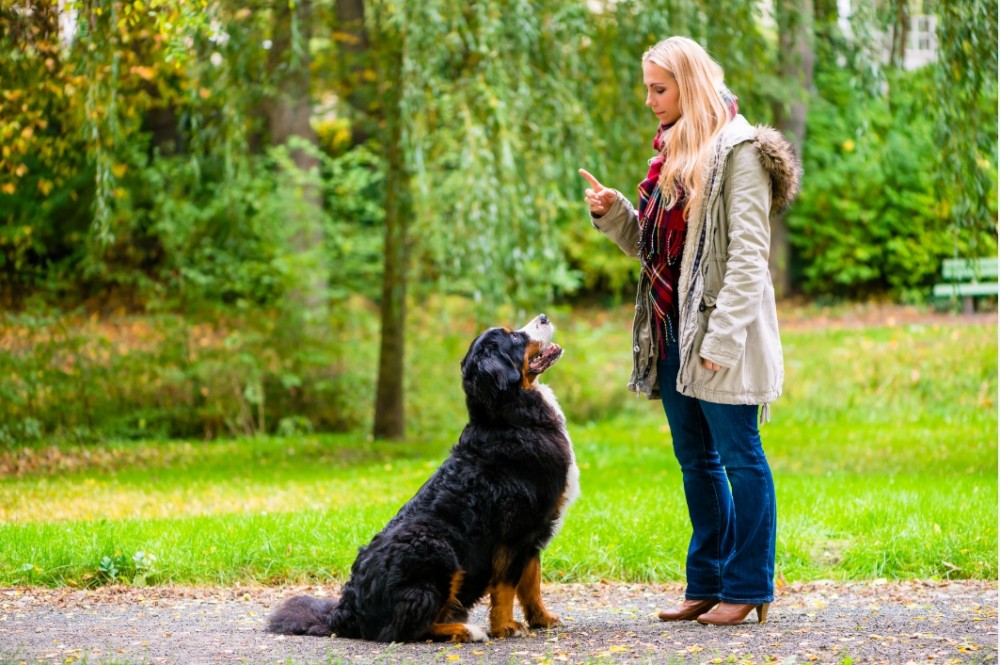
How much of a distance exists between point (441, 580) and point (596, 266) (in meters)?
16.2

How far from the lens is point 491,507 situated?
165 inches

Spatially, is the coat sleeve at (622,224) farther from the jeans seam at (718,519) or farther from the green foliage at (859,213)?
the green foliage at (859,213)

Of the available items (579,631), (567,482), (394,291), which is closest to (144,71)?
(394,291)

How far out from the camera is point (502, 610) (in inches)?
169

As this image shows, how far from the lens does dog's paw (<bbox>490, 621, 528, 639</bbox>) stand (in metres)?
4.30

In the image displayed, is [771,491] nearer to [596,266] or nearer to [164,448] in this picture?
[164,448]

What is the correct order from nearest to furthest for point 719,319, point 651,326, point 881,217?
point 719,319
point 651,326
point 881,217

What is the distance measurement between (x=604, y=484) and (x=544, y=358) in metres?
4.18

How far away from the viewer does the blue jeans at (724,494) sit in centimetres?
421

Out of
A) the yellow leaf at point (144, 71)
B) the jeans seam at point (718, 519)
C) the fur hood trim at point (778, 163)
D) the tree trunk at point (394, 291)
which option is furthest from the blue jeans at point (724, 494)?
the tree trunk at point (394, 291)

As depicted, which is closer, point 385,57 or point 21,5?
point 21,5

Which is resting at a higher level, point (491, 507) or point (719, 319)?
point (719, 319)

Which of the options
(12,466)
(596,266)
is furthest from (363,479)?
(596,266)

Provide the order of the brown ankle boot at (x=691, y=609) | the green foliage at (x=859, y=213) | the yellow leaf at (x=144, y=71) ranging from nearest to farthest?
the brown ankle boot at (x=691, y=609) → the yellow leaf at (x=144, y=71) → the green foliage at (x=859, y=213)
